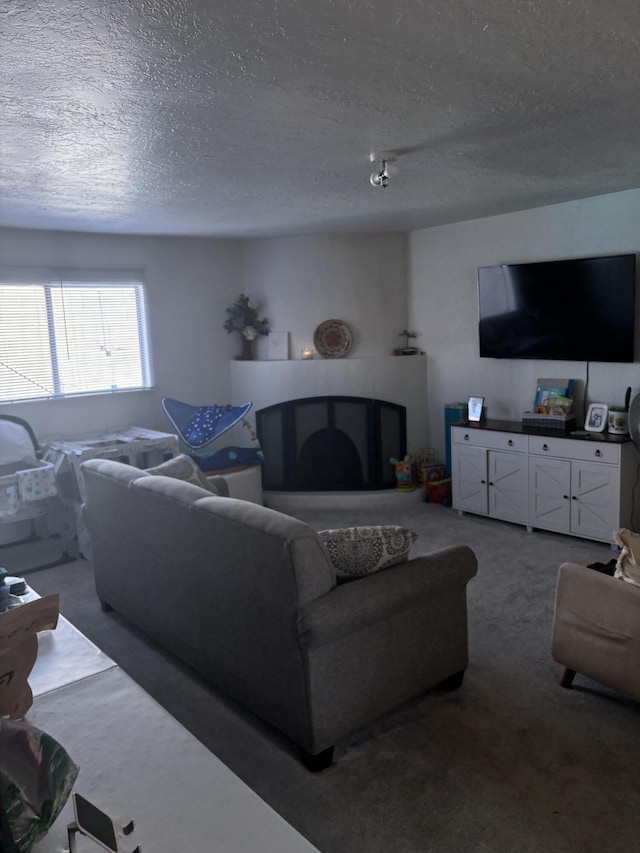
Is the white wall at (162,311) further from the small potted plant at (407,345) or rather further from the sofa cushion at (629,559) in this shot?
the sofa cushion at (629,559)

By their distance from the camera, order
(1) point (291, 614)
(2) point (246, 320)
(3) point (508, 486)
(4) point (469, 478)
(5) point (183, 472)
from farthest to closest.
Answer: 1. (2) point (246, 320)
2. (4) point (469, 478)
3. (3) point (508, 486)
4. (5) point (183, 472)
5. (1) point (291, 614)

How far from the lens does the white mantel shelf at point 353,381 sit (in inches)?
230

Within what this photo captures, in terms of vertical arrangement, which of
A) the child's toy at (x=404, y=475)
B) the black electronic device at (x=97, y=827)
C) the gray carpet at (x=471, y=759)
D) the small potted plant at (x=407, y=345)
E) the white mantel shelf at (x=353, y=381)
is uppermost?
the small potted plant at (x=407, y=345)

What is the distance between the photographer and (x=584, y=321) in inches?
187

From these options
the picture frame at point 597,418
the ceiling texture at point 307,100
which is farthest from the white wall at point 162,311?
the picture frame at point 597,418

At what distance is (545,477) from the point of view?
4.73m

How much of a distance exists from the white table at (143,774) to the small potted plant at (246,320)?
4.49 m

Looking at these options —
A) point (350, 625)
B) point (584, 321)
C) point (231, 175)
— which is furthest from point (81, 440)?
point (584, 321)

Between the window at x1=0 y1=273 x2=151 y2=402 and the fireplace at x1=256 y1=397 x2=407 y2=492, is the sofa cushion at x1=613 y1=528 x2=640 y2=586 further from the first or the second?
the window at x1=0 y1=273 x2=151 y2=402

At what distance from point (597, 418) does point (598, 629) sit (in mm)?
2399

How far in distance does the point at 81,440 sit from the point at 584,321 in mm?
3890

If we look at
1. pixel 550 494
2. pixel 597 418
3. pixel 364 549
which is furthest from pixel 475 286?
pixel 364 549

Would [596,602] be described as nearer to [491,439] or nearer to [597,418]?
[597,418]

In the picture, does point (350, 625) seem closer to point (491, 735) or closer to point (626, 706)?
point (491, 735)
